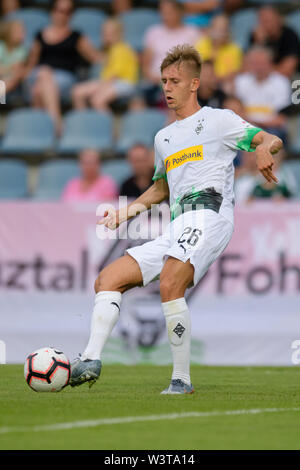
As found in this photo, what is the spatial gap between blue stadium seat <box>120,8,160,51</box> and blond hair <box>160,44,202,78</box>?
368 inches

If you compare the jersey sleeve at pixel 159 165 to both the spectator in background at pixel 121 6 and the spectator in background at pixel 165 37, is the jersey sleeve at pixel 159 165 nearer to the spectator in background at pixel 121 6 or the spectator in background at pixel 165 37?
the spectator in background at pixel 165 37

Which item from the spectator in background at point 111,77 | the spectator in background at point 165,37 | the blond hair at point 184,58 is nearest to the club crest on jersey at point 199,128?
the blond hair at point 184,58

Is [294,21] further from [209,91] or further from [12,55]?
[12,55]

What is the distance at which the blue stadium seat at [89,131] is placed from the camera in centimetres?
1422

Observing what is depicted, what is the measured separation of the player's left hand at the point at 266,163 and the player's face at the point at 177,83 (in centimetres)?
95

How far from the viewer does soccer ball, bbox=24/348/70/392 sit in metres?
6.47

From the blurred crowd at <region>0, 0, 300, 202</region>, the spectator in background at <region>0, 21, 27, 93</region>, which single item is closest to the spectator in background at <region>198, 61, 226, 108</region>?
the blurred crowd at <region>0, 0, 300, 202</region>

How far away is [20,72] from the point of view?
15141mm

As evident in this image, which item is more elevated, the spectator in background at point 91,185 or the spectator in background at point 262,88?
the spectator in background at point 262,88

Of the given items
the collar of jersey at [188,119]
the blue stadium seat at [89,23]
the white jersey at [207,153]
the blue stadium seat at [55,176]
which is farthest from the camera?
the blue stadium seat at [89,23]

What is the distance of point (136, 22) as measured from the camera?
1617 cm

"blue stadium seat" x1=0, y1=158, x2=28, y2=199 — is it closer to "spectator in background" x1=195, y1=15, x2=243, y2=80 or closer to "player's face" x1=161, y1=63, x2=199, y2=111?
"spectator in background" x1=195, y1=15, x2=243, y2=80

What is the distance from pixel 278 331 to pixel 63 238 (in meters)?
2.55

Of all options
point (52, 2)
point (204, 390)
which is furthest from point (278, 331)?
point (52, 2)
